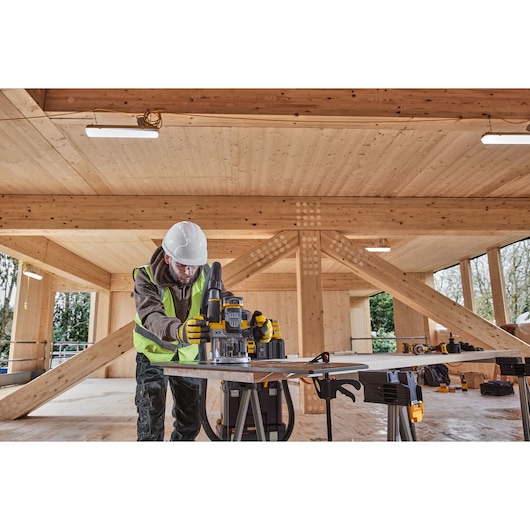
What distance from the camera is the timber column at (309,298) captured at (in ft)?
18.7

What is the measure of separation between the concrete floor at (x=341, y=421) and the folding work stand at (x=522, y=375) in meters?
0.52

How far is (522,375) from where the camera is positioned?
3381 millimetres

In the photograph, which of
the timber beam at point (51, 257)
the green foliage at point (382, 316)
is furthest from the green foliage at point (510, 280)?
the green foliage at point (382, 316)

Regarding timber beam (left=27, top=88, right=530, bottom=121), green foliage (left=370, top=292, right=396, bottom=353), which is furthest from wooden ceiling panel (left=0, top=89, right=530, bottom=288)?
green foliage (left=370, top=292, right=396, bottom=353)

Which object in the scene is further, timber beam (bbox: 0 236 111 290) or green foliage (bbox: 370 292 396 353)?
green foliage (bbox: 370 292 396 353)

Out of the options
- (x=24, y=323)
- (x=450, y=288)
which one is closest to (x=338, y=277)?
(x=450, y=288)

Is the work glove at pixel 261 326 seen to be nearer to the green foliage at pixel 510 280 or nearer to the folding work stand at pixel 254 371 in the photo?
the folding work stand at pixel 254 371

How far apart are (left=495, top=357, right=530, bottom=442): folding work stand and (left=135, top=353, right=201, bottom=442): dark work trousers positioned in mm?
2494

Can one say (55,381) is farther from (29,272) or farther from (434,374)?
(434,374)

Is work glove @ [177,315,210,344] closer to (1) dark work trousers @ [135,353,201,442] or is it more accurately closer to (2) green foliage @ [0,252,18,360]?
(1) dark work trousers @ [135,353,201,442]


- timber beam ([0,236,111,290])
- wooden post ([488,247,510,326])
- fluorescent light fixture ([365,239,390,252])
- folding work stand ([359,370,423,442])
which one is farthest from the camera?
wooden post ([488,247,510,326])

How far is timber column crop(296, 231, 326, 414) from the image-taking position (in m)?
5.70

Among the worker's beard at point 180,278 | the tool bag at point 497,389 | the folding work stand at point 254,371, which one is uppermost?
the worker's beard at point 180,278

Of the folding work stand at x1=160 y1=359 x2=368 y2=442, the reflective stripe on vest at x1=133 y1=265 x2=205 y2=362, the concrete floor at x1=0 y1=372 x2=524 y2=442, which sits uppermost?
the reflective stripe on vest at x1=133 y1=265 x2=205 y2=362
